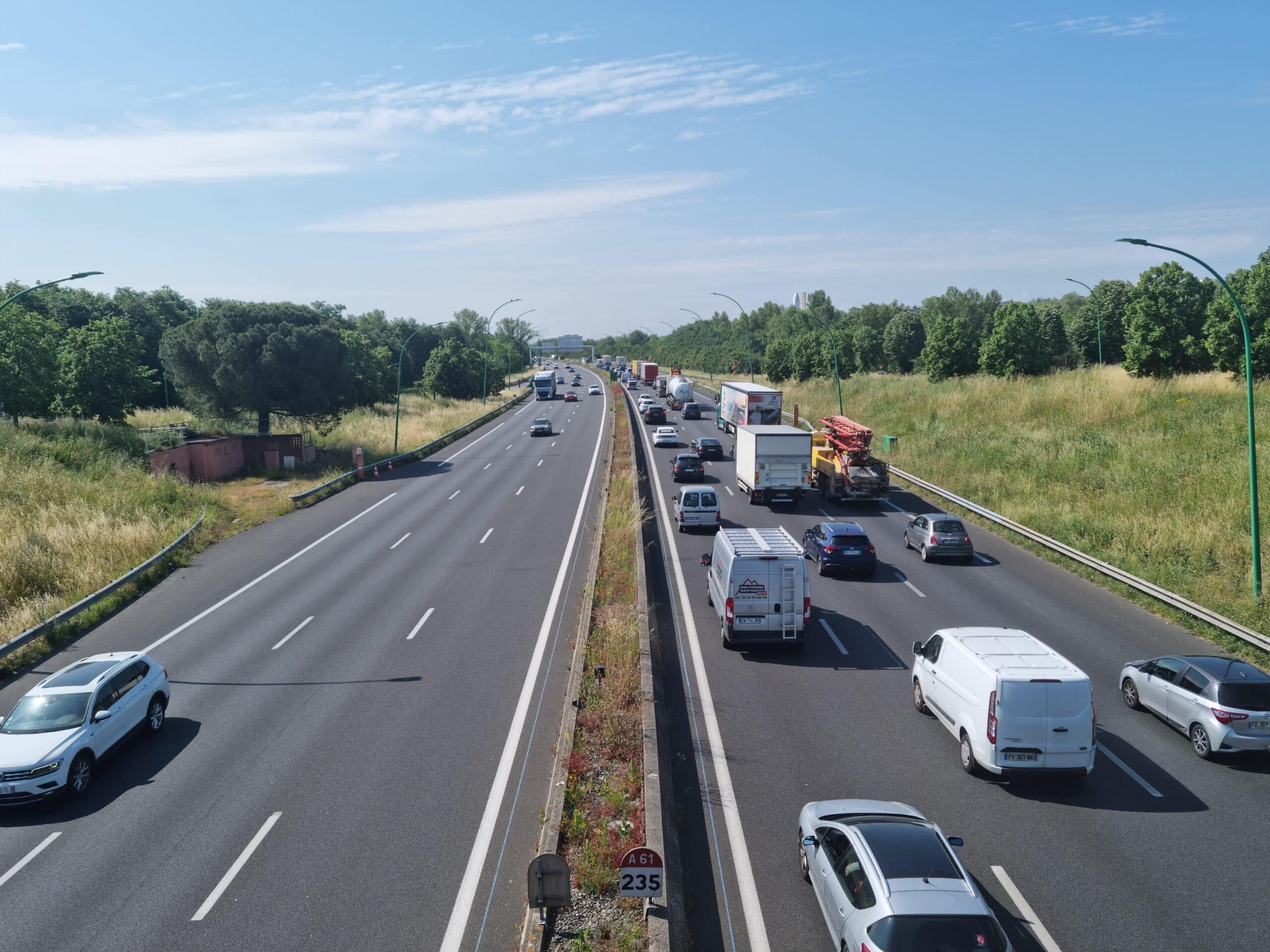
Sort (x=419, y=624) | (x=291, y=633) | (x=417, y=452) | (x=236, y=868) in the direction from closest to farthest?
(x=236, y=868) → (x=291, y=633) → (x=419, y=624) → (x=417, y=452)


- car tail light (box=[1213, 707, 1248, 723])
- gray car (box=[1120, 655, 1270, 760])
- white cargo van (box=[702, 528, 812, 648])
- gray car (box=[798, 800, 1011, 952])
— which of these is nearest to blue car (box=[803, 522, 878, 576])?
white cargo van (box=[702, 528, 812, 648])

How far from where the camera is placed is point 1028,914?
9.38 metres

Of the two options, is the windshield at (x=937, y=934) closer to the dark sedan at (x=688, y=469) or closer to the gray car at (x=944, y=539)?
the gray car at (x=944, y=539)

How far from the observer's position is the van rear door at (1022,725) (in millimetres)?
12094

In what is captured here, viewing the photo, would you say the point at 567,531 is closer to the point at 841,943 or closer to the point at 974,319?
the point at 841,943

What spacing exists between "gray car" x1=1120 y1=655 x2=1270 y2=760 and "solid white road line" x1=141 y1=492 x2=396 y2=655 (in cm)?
1998

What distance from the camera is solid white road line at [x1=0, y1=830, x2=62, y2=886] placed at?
33.8ft

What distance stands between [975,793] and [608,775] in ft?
17.6

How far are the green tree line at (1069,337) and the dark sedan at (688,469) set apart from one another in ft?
35.0

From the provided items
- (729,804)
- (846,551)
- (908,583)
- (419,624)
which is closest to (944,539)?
(908,583)

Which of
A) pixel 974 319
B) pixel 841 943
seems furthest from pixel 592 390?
pixel 841 943

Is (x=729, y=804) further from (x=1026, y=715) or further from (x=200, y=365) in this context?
(x=200, y=365)

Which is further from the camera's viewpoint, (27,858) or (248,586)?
(248,586)

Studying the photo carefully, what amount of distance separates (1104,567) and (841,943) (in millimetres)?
18809
